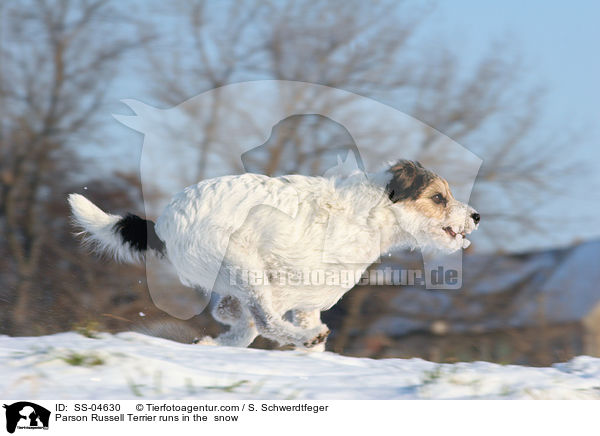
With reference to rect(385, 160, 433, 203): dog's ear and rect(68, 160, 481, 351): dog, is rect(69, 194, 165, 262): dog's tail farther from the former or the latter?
rect(385, 160, 433, 203): dog's ear

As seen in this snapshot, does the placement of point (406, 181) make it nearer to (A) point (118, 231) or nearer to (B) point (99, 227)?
(A) point (118, 231)

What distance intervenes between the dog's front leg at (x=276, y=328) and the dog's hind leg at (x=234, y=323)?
26 centimetres

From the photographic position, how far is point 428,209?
4.77 metres

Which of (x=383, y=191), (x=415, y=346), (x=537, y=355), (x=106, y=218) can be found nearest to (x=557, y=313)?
(x=537, y=355)

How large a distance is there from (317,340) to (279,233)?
83 centimetres

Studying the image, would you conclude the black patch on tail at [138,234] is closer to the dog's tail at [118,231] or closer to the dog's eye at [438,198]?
the dog's tail at [118,231]

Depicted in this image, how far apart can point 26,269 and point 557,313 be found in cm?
782

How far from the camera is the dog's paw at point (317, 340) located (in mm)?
4500

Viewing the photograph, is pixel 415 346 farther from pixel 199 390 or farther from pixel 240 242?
pixel 199 390

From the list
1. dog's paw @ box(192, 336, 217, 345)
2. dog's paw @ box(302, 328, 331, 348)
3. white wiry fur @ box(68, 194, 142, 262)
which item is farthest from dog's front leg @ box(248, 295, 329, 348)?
white wiry fur @ box(68, 194, 142, 262)
